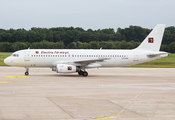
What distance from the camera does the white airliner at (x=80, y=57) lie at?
35219mm

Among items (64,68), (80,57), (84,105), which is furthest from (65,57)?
(84,105)

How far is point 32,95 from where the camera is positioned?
64.5 ft

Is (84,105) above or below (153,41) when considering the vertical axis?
below

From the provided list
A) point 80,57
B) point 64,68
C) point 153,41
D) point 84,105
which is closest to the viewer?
point 84,105

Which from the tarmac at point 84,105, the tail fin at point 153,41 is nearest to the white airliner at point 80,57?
the tail fin at point 153,41

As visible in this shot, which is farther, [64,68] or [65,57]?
[65,57]

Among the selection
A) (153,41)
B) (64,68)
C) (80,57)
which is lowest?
(64,68)

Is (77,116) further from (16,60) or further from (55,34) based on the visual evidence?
(55,34)

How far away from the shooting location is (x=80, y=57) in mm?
36438

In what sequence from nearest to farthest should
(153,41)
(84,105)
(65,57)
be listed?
1. (84,105)
2. (65,57)
3. (153,41)

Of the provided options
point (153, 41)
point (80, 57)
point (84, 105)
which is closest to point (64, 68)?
point (80, 57)

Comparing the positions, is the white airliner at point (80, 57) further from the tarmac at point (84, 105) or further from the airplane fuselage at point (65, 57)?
the tarmac at point (84, 105)

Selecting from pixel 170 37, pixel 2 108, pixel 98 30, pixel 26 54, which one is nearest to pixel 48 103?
pixel 2 108

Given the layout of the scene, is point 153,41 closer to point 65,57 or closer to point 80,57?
point 80,57
